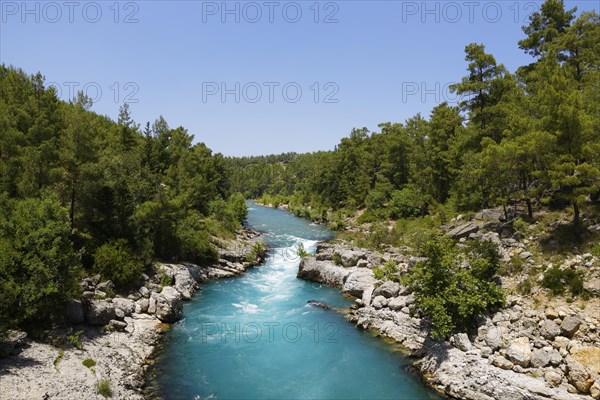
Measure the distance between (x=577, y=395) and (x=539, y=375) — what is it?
1562mm

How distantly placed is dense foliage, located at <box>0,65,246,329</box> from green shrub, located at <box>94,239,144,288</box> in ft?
0.23

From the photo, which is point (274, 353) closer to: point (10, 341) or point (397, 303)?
point (397, 303)

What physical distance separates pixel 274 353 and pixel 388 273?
41.1 feet

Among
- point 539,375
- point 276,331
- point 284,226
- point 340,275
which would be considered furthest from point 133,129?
point 539,375

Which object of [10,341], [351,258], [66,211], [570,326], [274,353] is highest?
[66,211]

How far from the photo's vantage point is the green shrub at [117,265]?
27219mm

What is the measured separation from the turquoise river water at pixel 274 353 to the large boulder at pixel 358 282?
1085 millimetres

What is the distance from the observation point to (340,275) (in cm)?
3541

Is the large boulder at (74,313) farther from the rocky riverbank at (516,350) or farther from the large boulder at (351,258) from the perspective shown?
the large boulder at (351,258)

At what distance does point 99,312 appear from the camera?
889 inches

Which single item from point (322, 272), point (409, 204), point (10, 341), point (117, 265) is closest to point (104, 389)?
point (10, 341)

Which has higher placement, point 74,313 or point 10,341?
point 10,341

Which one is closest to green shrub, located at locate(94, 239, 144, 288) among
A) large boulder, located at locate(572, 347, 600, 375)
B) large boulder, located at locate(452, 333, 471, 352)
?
large boulder, located at locate(452, 333, 471, 352)

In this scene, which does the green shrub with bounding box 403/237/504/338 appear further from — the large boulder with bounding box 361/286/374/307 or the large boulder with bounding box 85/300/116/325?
the large boulder with bounding box 85/300/116/325
